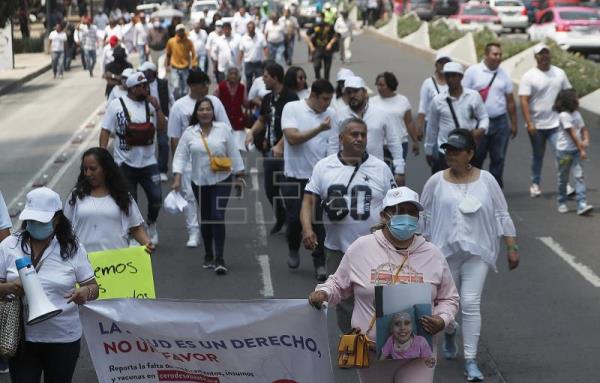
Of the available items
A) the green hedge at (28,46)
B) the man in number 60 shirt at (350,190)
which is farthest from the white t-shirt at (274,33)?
the man in number 60 shirt at (350,190)

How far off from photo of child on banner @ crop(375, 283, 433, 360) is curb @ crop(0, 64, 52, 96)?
92.7 feet

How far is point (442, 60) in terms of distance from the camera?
15.2 m

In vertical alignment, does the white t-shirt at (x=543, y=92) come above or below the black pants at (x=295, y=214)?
above

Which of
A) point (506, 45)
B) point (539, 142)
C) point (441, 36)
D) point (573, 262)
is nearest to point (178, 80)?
point (506, 45)

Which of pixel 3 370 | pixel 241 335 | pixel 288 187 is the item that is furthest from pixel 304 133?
pixel 241 335

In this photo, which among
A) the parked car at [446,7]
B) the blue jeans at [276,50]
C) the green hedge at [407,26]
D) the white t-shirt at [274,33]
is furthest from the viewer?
the parked car at [446,7]

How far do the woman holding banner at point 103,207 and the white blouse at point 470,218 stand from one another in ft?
6.78

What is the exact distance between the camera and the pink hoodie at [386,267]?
6948 millimetres

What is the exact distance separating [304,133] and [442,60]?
372cm

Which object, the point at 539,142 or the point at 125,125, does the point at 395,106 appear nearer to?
the point at 539,142

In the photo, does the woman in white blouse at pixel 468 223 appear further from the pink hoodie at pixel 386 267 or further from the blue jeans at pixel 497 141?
the blue jeans at pixel 497 141

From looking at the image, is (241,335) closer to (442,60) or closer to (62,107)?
(442,60)

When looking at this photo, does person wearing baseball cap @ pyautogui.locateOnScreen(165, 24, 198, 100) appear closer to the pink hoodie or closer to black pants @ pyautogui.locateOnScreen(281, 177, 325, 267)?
black pants @ pyautogui.locateOnScreen(281, 177, 325, 267)

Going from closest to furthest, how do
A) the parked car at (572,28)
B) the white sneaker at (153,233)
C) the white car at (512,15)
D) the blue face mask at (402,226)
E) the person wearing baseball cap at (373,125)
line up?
the blue face mask at (402,226) → the person wearing baseball cap at (373,125) → the white sneaker at (153,233) → the parked car at (572,28) → the white car at (512,15)
